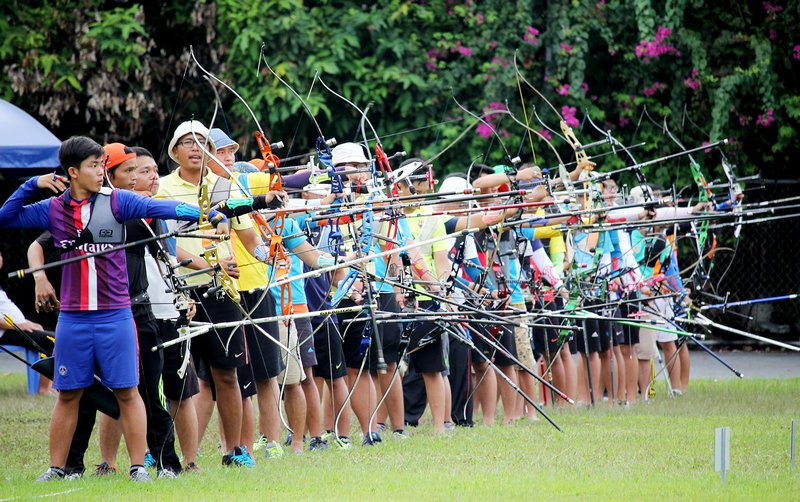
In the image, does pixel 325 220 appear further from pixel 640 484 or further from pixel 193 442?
pixel 640 484

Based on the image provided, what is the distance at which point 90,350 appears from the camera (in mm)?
6348

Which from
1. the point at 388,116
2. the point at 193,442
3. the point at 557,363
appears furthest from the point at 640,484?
the point at 388,116

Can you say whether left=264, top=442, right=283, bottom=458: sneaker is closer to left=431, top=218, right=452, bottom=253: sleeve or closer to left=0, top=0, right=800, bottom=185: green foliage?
left=431, top=218, right=452, bottom=253: sleeve

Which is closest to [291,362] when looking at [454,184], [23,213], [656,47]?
[23,213]

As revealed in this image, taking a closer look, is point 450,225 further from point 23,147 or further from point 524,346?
point 23,147

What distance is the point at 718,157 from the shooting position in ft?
50.5

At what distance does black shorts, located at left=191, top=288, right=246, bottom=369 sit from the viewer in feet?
23.2

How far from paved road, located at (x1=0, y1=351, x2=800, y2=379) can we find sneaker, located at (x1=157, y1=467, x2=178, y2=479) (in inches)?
341

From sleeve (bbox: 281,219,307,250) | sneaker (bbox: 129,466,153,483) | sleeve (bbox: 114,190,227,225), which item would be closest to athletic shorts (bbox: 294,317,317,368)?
sleeve (bbox: 281,219,307,250)

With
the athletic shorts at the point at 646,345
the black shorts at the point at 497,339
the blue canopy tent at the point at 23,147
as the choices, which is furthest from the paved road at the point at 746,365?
the black shorts at the point at 497,339

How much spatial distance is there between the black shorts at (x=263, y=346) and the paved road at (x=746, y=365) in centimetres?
780

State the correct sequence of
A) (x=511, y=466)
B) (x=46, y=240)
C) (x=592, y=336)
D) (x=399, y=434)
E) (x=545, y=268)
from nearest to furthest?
(x=46, y=240)
(x=511, y=466)
(x=399, y=434)
(x=545, y=268)
(x=592, y=336)

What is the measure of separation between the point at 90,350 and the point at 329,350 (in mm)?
2232

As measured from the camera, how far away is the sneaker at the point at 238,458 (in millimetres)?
7184
